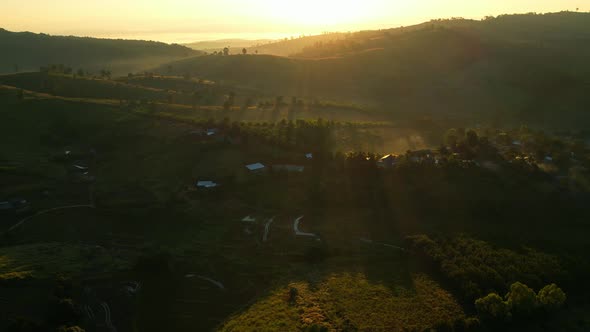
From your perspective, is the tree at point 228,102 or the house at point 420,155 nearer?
the house at point 420,155

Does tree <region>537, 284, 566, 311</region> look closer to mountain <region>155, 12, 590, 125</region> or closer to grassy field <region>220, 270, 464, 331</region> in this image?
grassy field <region>220, 270, 464, 331</region>

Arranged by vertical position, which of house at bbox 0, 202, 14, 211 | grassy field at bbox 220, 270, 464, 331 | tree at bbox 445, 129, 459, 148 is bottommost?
grassy field at bbox 220, 270, 464, 331

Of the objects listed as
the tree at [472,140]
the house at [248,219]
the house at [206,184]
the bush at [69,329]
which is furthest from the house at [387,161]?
the bush at [69,329]

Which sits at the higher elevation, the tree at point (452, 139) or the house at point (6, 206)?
the tree at point (452, 139)

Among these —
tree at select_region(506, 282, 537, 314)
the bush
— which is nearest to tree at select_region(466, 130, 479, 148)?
tree at select_region(506, 282, 537, 314)

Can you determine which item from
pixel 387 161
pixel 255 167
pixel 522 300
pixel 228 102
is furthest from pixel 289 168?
pixel 228 102

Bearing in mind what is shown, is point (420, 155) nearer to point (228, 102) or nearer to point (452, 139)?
point (452, 139)

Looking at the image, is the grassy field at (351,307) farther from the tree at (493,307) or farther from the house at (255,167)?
the house at (255,167)
